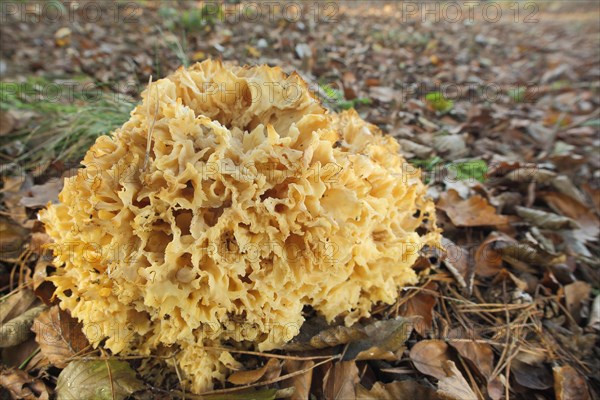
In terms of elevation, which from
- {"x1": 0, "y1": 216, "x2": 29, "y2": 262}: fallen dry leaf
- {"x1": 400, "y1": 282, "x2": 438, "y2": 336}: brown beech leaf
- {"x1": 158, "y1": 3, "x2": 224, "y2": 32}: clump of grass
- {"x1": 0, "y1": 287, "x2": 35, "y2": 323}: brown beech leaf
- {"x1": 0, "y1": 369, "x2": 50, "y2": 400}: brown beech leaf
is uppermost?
{"x1": 158, "y1": 3, "x2": 224, "y2": 32}: clump of grass

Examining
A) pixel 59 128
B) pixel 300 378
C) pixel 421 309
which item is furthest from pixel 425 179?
pixel 59 128

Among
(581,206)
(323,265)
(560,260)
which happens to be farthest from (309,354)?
(581,206)

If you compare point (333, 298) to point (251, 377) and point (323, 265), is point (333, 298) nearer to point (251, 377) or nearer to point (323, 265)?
point (323, 265)

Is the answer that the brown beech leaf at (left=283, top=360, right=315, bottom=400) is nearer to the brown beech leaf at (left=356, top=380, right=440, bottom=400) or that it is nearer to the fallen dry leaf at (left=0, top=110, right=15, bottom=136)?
the brown beech leaf at (left=356, top=380, right=440, bottom=400)

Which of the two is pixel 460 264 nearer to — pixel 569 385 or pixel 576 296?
pixel 576 296

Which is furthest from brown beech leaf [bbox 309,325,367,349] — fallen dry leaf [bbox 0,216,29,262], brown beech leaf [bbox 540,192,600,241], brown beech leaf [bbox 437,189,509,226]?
brown beech leaf [bbox 540,192,600,241]
